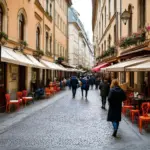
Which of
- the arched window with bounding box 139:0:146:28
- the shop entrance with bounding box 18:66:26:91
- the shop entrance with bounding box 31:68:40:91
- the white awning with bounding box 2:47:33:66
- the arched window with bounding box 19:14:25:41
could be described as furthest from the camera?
the shop entrance with bounding box 31:68:40:91

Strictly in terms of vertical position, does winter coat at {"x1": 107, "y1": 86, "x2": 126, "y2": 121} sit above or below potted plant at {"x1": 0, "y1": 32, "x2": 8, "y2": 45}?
below

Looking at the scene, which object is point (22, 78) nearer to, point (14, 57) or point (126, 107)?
point (14, 57)

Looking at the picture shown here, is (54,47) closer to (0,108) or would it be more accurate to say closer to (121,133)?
(0,108)

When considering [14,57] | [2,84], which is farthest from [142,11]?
[2,84]

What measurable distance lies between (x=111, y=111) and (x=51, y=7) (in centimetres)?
2703

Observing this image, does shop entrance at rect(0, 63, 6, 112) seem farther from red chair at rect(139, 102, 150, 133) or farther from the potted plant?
red chair at rect(139, 102, 150, 133)

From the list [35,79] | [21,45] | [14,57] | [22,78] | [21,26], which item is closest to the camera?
[14,57]

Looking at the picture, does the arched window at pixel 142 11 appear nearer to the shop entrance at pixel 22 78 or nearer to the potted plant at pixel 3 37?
the potted plant at pixel 3 37

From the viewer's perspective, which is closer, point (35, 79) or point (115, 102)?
point (115, 102)

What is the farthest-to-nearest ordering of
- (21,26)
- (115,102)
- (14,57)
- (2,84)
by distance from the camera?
1. (21,26)
2. (2,84)
3. (14,57)
4. (115,102)

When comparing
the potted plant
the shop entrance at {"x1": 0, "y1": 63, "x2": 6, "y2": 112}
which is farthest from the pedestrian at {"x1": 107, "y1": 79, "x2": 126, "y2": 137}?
the potted plant

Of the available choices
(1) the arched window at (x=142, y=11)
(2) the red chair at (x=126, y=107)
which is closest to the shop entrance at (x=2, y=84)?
(2) the red chair at (x=126, y=107)

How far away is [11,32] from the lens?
1795 centimetres

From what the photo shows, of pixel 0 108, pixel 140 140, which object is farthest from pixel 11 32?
pixel 140 140
